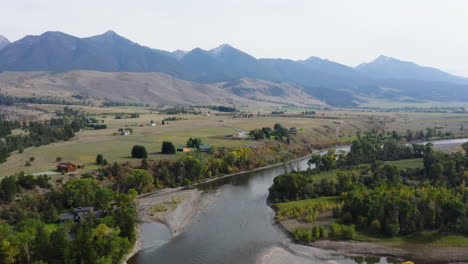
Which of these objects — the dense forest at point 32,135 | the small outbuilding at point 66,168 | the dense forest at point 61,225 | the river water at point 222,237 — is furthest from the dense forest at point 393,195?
the dense forest at point 32,135

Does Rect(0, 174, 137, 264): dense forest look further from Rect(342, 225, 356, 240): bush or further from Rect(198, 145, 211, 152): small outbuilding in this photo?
Rect(198, 145, 211, 152): small outbuilding

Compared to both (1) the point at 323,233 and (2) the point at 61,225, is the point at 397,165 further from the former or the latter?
(2) the point at 61,225

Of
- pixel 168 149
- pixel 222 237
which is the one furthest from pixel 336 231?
pixel 168 149

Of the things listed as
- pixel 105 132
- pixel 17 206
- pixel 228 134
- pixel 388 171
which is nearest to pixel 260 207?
pixel 388 171

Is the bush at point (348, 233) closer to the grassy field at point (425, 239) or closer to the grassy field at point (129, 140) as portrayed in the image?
the grassy field at point (425, 239)

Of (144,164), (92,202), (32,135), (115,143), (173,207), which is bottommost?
(173,207)

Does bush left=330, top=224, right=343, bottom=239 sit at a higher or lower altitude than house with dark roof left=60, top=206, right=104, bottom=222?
lower

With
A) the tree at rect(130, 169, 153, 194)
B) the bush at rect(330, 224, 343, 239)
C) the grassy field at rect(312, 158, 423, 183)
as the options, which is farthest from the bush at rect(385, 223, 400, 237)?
the tree at rect(130, 169, 153, 194)
